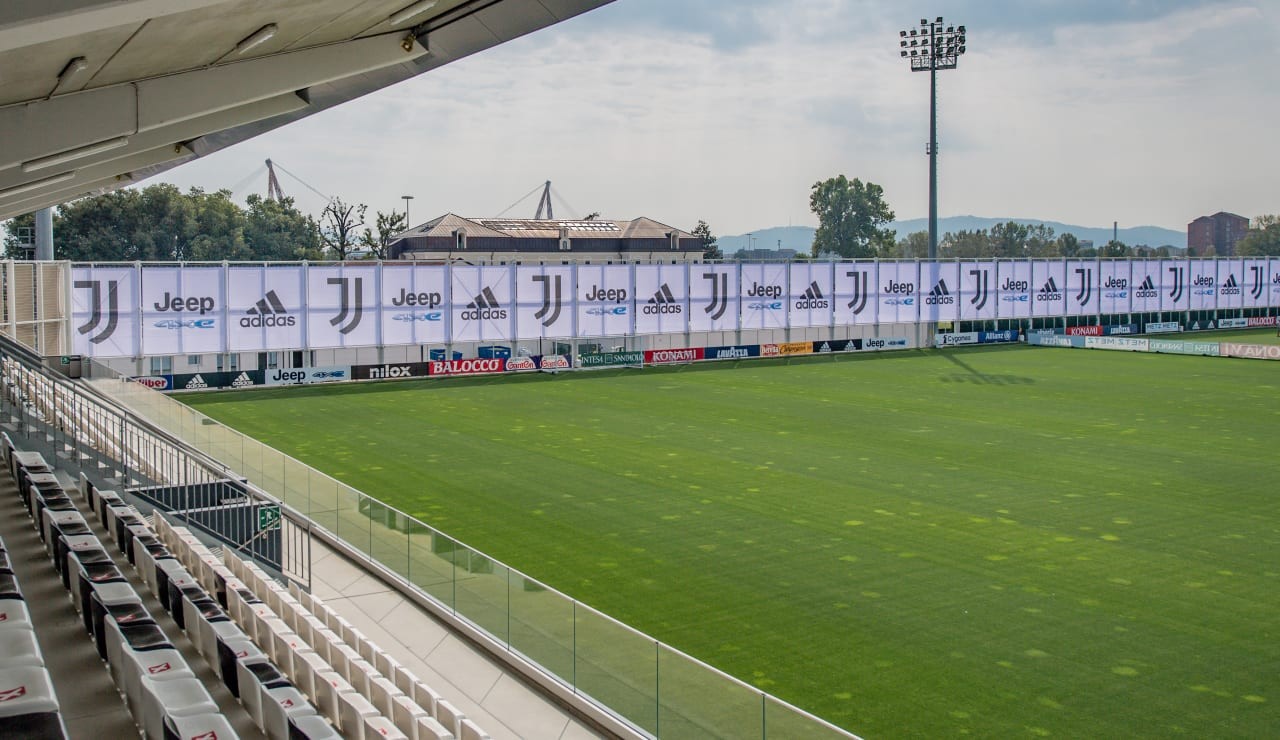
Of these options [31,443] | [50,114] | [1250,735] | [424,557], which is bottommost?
[1250,735]

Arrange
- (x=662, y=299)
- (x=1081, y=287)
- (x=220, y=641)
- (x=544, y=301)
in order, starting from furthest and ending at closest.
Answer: (x=1081, y=287) → (x=662, y=299) → (x=544, y=301) → (x=220, y=641)

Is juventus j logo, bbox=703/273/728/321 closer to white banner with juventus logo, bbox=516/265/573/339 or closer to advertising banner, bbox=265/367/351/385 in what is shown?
white banner with juventus logo, bbox=516/265/573/339

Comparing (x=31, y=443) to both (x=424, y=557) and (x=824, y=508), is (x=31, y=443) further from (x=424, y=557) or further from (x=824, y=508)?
(x=824, y=508)

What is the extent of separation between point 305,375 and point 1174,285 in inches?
2063

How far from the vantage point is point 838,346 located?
5969 cm

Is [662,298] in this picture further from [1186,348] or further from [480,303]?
[1186,348]

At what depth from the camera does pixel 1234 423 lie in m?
34.8

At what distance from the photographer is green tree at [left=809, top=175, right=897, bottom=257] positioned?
467ft

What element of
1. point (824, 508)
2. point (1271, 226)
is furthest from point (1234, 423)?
point (1271, 226)

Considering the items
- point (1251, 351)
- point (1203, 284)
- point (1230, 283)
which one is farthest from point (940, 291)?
point (1230, 283)

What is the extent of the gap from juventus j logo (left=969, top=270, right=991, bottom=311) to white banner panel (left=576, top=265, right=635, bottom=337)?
812 inches

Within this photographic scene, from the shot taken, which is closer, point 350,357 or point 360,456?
point 360,456

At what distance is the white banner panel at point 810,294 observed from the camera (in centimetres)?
5788

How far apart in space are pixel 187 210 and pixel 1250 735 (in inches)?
3402
